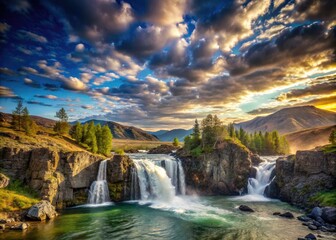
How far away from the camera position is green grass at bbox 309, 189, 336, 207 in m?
35.3

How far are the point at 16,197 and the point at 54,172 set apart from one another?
7528 mm

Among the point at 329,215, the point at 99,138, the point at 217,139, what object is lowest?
the point at 329,215

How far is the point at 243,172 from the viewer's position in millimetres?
57000

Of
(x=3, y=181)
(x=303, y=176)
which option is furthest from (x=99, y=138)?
(x=303, y=176)

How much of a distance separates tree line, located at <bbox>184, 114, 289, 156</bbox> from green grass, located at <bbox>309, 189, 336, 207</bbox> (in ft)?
85.4

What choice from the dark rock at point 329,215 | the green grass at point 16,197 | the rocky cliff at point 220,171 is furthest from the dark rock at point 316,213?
the green grass at point 16,197

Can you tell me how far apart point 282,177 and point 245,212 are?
16237 mm

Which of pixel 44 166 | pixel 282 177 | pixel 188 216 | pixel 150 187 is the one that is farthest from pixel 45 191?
pixel 282 177

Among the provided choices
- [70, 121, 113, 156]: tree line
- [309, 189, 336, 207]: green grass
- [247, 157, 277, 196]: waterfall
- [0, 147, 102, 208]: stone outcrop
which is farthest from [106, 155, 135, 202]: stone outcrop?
[309, 189, 336, 207]: green grass

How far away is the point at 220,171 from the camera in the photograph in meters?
57.7

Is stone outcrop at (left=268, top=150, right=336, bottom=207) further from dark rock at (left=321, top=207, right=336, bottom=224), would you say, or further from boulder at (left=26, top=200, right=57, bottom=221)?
boulder at (left=26, top=200, right=57, bottom=221)

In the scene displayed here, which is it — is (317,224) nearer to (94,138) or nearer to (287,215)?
(287,215)

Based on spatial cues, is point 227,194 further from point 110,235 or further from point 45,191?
point 45,191

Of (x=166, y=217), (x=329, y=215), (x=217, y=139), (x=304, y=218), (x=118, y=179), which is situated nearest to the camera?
(x=329, y=215)
